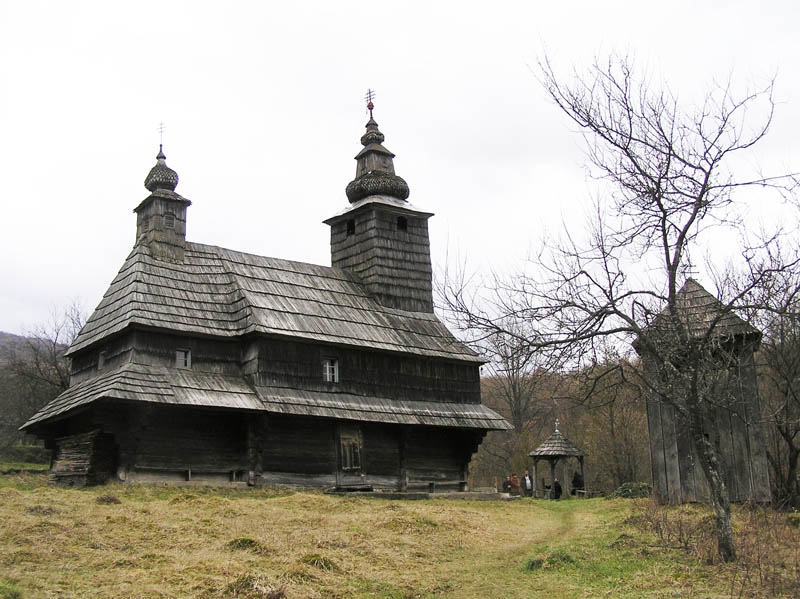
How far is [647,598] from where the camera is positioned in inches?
395

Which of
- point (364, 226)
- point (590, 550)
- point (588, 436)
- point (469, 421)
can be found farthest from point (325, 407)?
point (588, 436)

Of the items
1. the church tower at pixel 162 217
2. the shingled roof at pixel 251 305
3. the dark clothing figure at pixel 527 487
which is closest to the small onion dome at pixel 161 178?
the church tower at pixel 162 217

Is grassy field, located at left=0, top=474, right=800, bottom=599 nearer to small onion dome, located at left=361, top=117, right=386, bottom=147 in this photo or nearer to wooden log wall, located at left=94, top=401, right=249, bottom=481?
wooden log wall, located at left=94, top=401, right=249, bottom=481

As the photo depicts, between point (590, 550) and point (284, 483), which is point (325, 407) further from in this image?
point (590, 550)

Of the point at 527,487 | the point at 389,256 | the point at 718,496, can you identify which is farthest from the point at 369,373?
the point at 718,496

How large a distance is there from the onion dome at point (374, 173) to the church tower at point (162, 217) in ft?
24.1

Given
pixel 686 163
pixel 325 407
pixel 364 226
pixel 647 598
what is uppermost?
pixel 364 226

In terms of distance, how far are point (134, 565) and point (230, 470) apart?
12.9 metres

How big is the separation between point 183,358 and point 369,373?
602 cm

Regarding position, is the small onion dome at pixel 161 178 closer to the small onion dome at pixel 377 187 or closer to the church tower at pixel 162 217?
the church tower at pixel 162 217

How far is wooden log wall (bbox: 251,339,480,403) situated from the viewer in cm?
2498

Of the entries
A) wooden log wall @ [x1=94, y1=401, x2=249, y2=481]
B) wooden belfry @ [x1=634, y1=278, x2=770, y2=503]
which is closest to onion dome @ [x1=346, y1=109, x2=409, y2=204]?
wooden log wall @ [x1=94, y1=401, x2=249, y2=481]

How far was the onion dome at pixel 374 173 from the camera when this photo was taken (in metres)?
32.3

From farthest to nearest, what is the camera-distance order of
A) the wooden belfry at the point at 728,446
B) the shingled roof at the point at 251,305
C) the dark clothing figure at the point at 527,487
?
1. the dark clothing figure at the point at 527,487
2. the shingled roof at the point at 251,305
3. the wooden belfry at the point at 728,446
